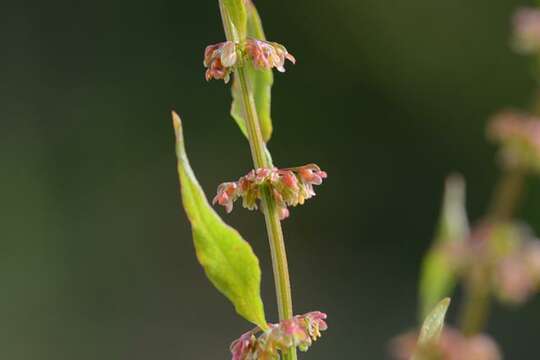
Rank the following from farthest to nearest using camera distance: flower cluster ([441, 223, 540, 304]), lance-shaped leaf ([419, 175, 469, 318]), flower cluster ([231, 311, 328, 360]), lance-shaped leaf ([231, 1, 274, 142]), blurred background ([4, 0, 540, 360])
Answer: blurred background ([4, 0, 540, 360]) → flower cluster ([441, 223, 540, 304]) → lance-shaped leaf ([419, 175, 469, 318]) → lance-shaped leaf ([231, 1, 274, 142]) → flower cluster ([231, 311, 328, 360])

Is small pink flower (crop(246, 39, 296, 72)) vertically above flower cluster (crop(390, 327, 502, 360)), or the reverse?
small pink flower (crop(246, 39, 296, 72))

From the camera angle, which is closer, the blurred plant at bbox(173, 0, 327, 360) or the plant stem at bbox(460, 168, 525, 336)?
the blurred plant at bbox(173, 0, 327, 360)

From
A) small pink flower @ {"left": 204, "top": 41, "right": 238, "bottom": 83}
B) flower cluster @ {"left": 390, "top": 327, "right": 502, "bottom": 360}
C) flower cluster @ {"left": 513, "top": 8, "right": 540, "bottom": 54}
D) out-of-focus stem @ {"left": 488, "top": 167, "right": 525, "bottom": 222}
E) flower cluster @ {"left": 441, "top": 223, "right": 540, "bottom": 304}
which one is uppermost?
flower cluster @ {"left": 513, "top": 8, "right": 540, "bottom": 54}

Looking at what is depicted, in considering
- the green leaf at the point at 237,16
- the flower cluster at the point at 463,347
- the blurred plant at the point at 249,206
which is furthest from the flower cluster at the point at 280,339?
the flower cluster at the point at 463,347

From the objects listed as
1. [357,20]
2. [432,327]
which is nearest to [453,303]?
[357,20]

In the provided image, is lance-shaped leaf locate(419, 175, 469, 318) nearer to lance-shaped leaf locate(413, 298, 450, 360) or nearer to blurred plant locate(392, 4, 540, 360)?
blurred plant locate(392, 4, 540, 360)

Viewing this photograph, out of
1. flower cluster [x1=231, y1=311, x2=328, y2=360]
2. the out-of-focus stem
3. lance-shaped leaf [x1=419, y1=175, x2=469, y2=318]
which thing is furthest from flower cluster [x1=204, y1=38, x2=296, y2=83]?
the out-of-focus stem

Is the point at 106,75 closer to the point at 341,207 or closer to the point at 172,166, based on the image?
the point at 172,166

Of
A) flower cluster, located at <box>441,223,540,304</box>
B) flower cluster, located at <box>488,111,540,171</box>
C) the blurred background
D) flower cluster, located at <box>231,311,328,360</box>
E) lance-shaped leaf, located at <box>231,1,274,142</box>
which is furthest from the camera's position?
the blurred background
